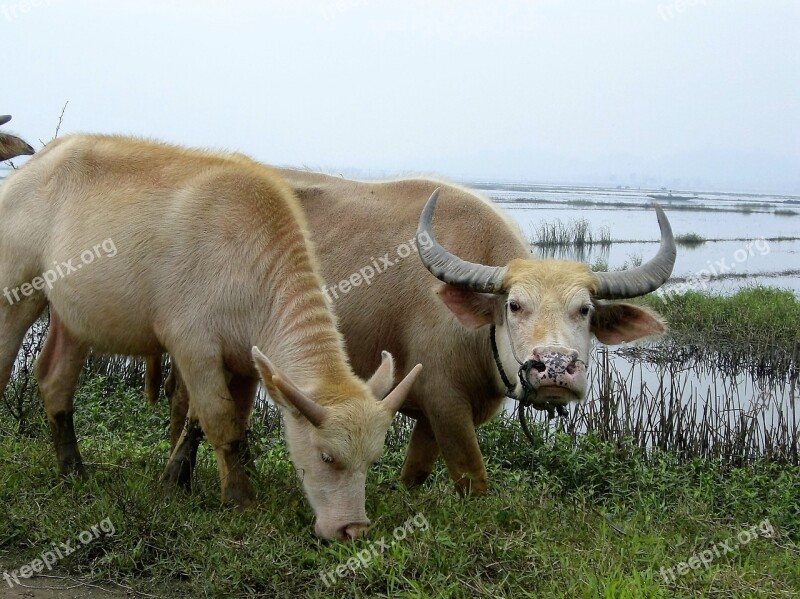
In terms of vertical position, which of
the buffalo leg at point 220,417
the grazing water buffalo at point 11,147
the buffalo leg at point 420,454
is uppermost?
the grazing water buffalo at point 11,147

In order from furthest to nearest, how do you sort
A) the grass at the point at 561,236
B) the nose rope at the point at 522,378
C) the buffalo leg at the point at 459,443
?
1. the grass at the point at 561,236
2. the buffalo leg at the point at 459,443
3. the nose rope at the point at 522,378

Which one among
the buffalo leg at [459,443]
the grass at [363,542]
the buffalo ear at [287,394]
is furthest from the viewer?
the buffalo leg at [459,443]

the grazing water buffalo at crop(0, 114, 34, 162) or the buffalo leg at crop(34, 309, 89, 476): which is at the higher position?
the grazing water buffalo at crop(0, 114, 34, 162)

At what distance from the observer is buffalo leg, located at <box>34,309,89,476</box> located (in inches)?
203

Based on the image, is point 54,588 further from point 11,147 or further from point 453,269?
point 11,147

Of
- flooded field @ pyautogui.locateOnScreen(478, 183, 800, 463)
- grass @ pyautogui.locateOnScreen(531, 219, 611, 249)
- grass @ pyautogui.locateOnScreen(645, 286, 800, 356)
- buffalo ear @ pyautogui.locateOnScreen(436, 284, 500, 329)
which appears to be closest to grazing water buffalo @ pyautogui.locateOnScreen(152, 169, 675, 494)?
buffalo ear @ pyautogui.locateOnScreen(436, 284, 500, 329)

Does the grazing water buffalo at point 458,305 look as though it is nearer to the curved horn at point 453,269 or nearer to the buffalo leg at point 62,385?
the curved horn at point 453,269

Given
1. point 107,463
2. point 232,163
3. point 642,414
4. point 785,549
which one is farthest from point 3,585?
point 642,414

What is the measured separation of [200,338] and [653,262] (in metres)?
2.58

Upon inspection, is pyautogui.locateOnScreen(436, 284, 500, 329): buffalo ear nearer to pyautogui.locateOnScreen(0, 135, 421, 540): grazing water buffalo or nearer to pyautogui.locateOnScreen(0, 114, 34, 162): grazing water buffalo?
pyautogui.locateOnScreen(0, 135, 421, 540): grazing water buffalo

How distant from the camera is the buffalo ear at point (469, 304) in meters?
4.93

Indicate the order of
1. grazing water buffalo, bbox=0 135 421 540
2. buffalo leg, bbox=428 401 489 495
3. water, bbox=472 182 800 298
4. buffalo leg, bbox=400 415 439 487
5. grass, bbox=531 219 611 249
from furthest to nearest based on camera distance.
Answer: grass, bbox=531 219 611 249 < water, bbox=472 182 800 298 < buffalo leg, bbox=400 415 439 487 < buffalo leg, bbox=428 401 489 495 < grazing water buffalo, bbox=0 135 421 540

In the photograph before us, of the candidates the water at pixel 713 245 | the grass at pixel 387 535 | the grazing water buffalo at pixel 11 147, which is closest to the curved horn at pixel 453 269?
the grass at pixel 387 535

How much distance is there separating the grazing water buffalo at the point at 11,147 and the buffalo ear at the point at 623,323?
4.79m
